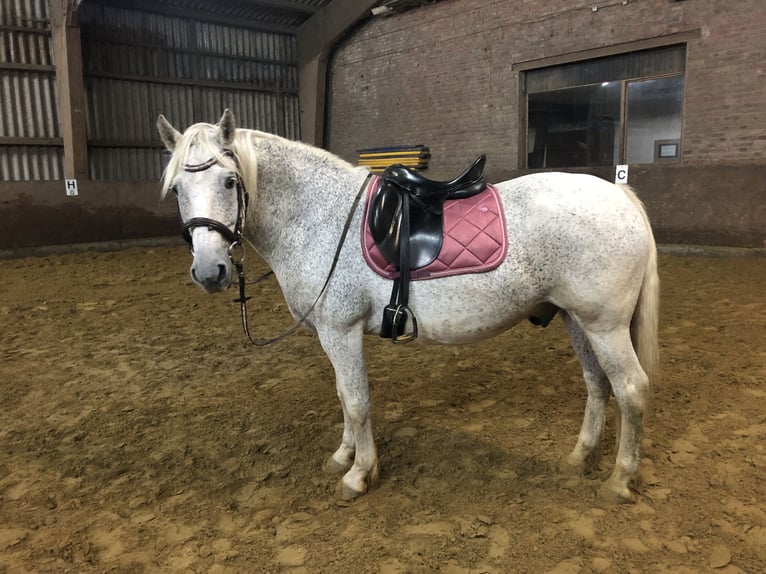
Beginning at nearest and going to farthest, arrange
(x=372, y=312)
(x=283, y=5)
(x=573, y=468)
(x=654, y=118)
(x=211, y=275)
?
(x=211, y=275) < (x=372, y=312) < (x=573, y=468) < (x=654, y=118) < (x=283, y=5)

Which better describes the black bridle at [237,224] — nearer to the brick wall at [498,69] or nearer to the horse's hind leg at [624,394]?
the horse's hind leg at [624,394]

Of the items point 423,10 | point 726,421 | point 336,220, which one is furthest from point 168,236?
point 726,421

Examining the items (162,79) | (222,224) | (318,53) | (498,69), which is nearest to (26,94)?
(162,79)

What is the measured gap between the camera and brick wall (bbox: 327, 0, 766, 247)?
23.8ft

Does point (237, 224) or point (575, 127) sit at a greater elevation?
point (575, 127)

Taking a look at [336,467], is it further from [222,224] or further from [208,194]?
[208,194]

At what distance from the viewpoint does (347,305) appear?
2.24 m

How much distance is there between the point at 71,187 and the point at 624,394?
32.3ft

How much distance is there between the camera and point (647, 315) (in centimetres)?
226

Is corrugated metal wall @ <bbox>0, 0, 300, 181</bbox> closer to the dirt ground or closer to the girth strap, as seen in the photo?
the dirt ground

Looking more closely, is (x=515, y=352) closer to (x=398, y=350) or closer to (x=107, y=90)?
(x=398, y=350)

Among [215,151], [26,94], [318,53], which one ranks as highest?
[318,53]

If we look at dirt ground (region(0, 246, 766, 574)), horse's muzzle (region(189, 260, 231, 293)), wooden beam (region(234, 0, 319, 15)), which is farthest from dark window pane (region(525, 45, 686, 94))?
horse's muzzle (region(189, 260, 231, 293))

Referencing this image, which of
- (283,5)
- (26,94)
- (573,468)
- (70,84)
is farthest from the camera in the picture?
(283,5)
